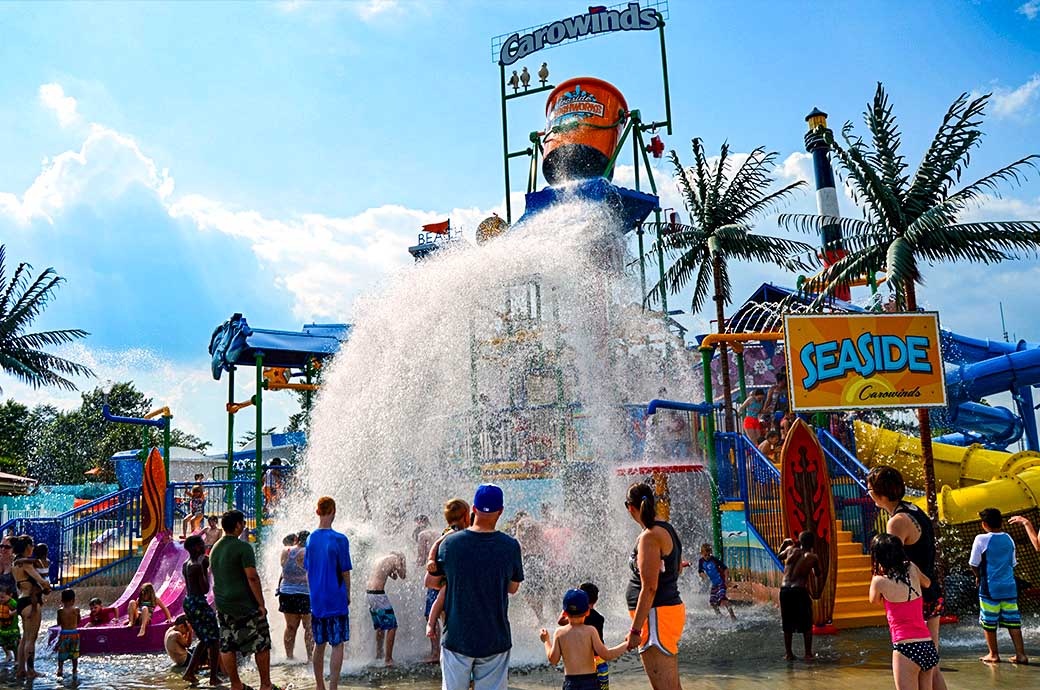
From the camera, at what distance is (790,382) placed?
13.5 metres

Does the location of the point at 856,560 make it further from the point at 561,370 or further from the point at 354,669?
the point at 354,669

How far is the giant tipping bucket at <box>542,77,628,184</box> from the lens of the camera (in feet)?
86.3

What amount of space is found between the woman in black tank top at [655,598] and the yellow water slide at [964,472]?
9955mm

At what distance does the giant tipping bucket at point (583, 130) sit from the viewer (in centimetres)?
2631

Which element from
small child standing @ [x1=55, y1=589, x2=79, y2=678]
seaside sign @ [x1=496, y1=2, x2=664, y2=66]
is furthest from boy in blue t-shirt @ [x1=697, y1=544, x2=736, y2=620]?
seaside sign @ [x1=496, y1=2, x2=664, y2=66]

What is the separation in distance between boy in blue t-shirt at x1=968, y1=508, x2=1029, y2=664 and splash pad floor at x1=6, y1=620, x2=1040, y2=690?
26 cm

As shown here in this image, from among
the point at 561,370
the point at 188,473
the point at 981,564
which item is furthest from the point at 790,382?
the point at 188,473

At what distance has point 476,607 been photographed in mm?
4531

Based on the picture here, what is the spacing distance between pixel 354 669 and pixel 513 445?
5425 millimetres

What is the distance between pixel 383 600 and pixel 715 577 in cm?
527

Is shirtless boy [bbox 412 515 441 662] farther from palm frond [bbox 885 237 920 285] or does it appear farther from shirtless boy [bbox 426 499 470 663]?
palm frond [bbox 885 237 920 285]

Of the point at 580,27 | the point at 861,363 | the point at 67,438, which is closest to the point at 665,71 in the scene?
the point at 580,27

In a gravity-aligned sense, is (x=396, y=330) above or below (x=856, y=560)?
above

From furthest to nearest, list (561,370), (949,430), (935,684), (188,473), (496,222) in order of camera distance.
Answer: (188,473)
(949,430)
(496,222)
(561,370)
(935,684)
